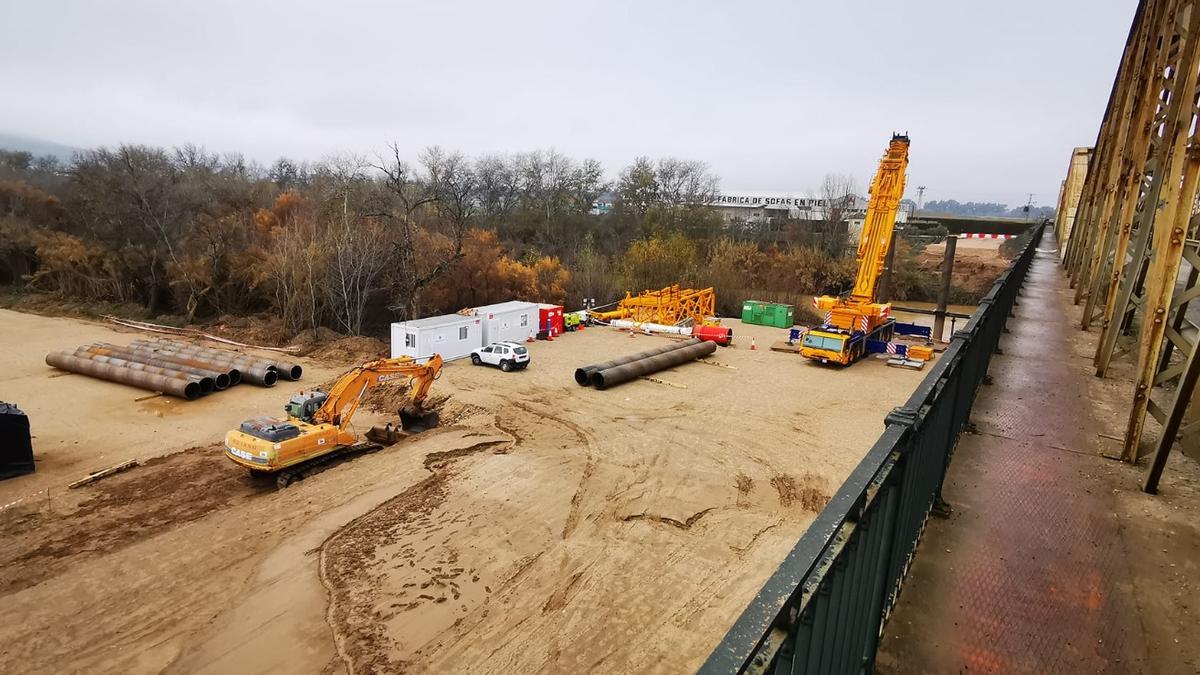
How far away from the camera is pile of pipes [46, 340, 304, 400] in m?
21.7

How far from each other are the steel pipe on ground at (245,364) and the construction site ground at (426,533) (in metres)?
1.19

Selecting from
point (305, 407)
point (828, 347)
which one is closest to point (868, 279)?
point (828, 347)

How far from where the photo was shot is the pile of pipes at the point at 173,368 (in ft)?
71.3

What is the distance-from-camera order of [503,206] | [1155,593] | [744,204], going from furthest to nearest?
1. [744,204]
2. [503,206]
3. [1155,593]

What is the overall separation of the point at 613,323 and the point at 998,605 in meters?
32.1

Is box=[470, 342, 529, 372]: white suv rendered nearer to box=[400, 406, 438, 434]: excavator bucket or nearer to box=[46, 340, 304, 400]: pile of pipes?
box=[400, 406, 438, 434]: excavator bucket

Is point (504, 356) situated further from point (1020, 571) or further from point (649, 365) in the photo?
point (1020, 571)

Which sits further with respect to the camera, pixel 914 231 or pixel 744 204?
pixel 744 204

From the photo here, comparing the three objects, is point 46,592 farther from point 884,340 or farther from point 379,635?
point 884,340

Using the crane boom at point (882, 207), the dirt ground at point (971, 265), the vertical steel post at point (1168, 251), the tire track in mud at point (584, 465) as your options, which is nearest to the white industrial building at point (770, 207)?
the dirt ground at point (971, 265)

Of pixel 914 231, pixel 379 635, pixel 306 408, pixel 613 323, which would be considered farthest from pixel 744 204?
pixel 379 635

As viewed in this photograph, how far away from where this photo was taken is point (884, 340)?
3003 centimetres

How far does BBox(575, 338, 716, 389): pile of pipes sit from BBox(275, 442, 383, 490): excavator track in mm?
8250

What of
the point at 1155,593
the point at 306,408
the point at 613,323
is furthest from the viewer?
the point at 613,323
